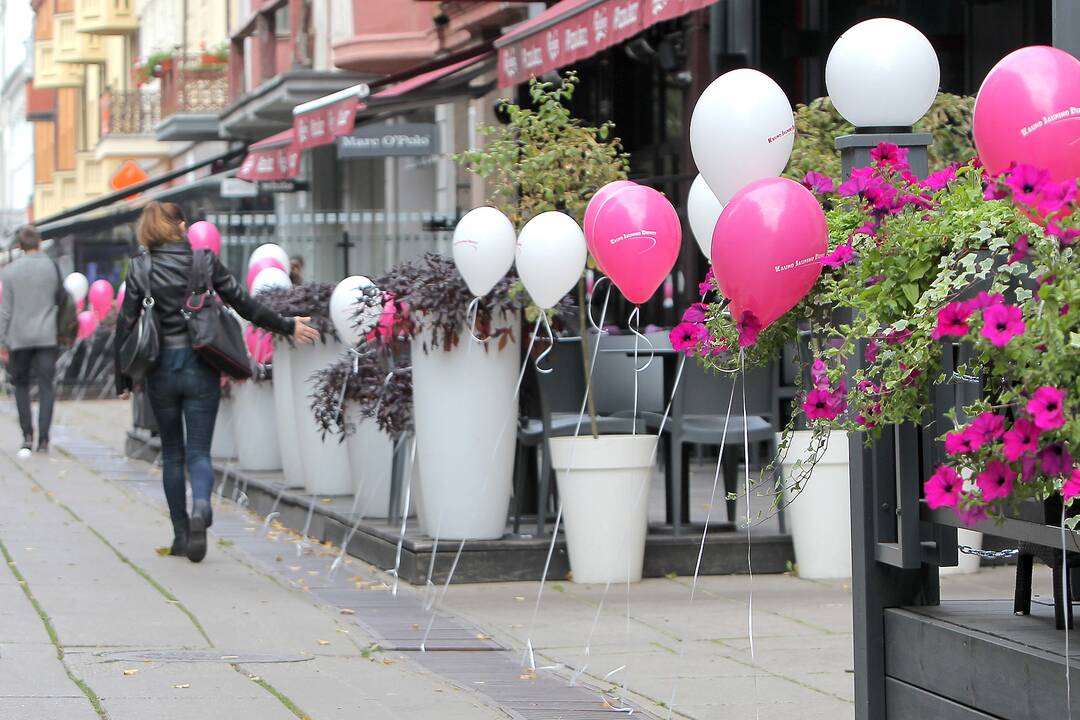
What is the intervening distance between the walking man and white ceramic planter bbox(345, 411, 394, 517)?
20.8ft

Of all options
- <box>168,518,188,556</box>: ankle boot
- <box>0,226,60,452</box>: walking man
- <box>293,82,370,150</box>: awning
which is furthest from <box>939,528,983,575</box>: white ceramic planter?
<box>0,226,60,452</box>: walking man

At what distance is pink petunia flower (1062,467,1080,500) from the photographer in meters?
3.49

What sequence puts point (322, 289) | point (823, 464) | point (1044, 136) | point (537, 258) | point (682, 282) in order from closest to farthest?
point (1044, 136)
point (537, 258)
point (823, 464)
point (322, 289)
point (682, 282)

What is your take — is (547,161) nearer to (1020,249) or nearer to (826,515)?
(826,515)

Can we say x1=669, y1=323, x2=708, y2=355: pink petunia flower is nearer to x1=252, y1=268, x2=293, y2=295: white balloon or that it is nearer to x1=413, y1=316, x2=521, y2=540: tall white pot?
x1=413, y1=316, x2=521, y2=540: tall white pot

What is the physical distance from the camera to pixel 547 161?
923 centimetres

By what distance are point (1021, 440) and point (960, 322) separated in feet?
0.94

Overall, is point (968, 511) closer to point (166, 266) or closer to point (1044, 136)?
point (1044, 136)

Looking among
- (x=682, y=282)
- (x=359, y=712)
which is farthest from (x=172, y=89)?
(x=359, y=712)

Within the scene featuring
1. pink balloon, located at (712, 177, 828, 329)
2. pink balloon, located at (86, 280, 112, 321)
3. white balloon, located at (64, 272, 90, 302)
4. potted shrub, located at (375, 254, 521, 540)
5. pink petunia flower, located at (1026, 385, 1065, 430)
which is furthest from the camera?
white balloon, located at (64, 272, 90, 302)

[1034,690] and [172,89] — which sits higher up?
[172,89]

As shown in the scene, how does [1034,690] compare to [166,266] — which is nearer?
[1034,690]

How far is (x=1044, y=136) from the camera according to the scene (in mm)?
4105

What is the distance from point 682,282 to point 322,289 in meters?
5.24
